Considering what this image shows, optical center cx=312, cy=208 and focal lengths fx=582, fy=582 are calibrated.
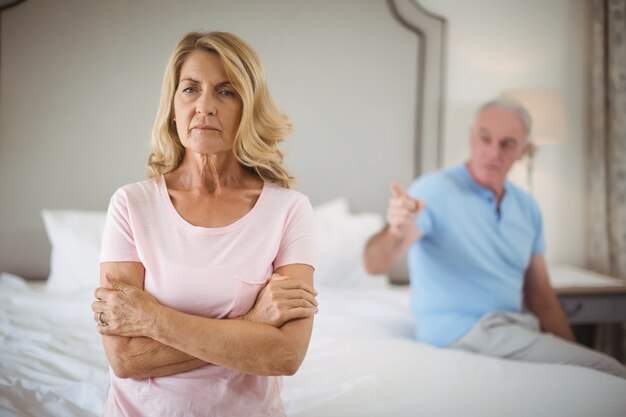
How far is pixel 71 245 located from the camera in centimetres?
123

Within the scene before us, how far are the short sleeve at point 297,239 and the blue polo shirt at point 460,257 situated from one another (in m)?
0.74

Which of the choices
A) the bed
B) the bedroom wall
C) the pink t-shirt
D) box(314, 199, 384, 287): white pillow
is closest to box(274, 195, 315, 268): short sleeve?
the pink t-shirt

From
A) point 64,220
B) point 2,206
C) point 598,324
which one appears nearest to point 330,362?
point 64,220

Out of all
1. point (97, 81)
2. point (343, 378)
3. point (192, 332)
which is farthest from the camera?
point (343, 378)

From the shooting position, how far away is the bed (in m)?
1.04

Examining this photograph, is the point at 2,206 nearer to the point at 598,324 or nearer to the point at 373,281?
the point at 373,281

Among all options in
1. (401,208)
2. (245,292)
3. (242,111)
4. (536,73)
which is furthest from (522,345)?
(242,111)

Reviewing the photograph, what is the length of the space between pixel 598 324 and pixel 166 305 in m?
1.74

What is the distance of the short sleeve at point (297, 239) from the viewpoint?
0.90 m

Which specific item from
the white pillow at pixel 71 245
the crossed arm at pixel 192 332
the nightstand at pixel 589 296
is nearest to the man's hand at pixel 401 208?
the crossed arm at pixel 192 332

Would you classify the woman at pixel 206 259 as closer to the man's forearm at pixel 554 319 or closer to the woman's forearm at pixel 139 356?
the woman's forearm at pixel 139 356

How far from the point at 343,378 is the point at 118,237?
22.8 inches

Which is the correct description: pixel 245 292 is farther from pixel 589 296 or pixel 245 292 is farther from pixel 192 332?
pixel 589 296

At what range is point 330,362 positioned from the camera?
1.26 m
